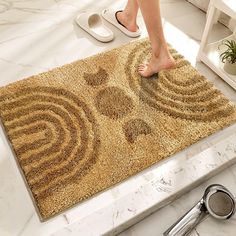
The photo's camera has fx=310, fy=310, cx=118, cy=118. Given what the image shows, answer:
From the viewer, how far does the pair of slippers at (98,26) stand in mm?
1500

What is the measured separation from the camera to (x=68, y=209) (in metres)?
0.97

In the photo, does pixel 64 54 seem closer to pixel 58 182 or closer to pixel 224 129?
pixel 58 182

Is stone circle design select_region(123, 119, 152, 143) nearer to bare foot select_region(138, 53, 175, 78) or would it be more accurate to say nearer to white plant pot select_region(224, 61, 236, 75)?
bare foot select_region(138, 53, 175, 78)

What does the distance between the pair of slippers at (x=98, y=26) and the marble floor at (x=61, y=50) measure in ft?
0.09

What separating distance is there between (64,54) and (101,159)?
0.60 meters

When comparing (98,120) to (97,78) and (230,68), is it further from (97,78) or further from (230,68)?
(230,68)

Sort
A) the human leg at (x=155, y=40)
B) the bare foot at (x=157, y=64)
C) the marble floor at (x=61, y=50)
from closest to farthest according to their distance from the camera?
the marble floor at (x=61, y=50) → the human leg at (x=155, y=40) → the bare foot at (x=157, y=64)

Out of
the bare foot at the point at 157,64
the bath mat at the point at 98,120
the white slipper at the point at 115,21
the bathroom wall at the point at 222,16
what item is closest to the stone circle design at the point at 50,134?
the bath mat at the point at 98,120

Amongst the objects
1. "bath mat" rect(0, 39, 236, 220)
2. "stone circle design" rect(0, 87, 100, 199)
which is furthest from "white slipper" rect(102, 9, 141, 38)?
"stone circle design" rect(0, 87, 100, 199)

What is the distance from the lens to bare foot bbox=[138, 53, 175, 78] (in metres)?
1.27

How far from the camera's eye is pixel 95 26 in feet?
5.10

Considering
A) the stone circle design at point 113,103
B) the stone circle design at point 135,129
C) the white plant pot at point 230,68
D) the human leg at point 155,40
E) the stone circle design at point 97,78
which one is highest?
the stone circle design at point 97,78

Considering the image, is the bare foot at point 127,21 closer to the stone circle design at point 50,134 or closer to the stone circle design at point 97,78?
the stone circle design at point 97,78

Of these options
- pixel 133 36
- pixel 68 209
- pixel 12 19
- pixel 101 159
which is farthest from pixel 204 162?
pixel 12 19
